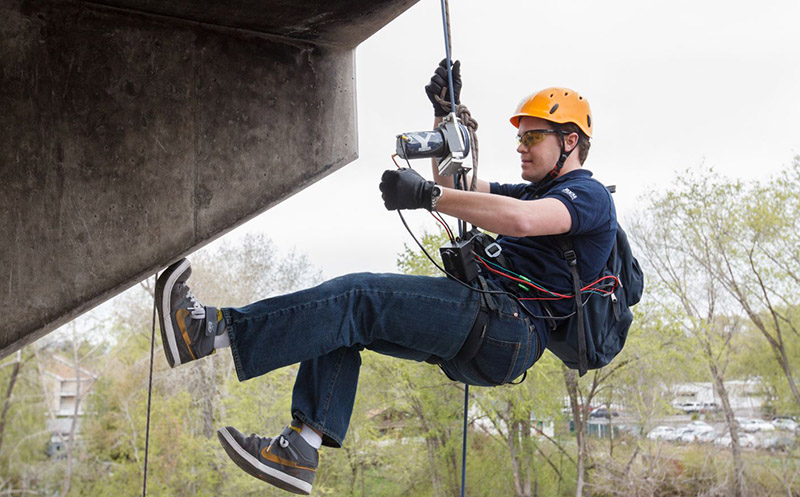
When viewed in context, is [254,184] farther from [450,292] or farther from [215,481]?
[215,481]

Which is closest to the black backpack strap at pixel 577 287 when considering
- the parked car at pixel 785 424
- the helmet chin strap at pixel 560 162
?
the helmet chin strap at pixel 560 162

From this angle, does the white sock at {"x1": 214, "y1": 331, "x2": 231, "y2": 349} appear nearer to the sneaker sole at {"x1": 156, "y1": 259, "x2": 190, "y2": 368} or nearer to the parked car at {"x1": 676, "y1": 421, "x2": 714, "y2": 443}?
the sneaker sole at {"x1": 156, "y1": 259, "x2": 190, "y2": 368}

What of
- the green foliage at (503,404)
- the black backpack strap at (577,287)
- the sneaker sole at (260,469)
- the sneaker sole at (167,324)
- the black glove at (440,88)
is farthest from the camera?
the green foliage at (503,404)

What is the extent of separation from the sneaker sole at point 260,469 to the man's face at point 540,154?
Answer: 5.47 ft

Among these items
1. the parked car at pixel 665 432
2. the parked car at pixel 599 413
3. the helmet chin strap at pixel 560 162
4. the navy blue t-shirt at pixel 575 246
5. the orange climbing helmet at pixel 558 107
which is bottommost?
the parked car at pixel 665 432

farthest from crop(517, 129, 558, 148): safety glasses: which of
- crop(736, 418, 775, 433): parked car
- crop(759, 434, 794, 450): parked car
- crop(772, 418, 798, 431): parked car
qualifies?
crop(772, 418, 798, 431): parked car

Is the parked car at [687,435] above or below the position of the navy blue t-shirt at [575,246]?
below

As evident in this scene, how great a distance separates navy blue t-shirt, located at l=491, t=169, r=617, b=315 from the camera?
10.00 ft

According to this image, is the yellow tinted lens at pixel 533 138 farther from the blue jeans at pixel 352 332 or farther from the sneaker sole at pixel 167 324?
the sneaker sole at pixel 167 324

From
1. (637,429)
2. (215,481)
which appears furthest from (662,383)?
(215,481)

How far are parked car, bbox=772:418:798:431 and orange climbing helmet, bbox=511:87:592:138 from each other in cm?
3163

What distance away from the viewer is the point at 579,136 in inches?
136

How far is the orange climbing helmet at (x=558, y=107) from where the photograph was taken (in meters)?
3.41

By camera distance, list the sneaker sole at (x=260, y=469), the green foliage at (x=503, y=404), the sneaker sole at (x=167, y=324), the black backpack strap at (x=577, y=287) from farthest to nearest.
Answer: the green foliage at (x=503, y=404)
the black backpack strap at (x=577, y=287)
the sneaker sole at (x=260, y=469)
the sneaker sole at (x=167, y=324)
